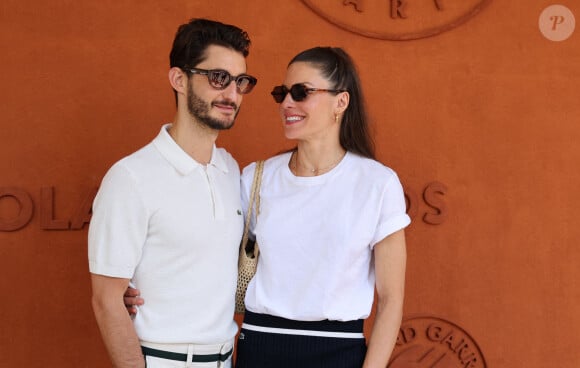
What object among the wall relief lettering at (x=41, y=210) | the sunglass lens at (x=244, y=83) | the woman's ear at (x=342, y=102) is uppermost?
the sunglass lens at (x=244, y=83)

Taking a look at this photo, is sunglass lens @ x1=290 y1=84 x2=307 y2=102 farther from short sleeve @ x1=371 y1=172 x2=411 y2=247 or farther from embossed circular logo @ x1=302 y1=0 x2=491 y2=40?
embossed circular logo @ x1=302 y1=0 x2=491 y2=40

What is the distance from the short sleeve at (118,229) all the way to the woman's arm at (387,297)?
31.4 inches

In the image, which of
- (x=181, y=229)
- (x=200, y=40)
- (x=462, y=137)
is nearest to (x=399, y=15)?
(x=462, y=137)

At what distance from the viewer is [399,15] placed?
140 inches

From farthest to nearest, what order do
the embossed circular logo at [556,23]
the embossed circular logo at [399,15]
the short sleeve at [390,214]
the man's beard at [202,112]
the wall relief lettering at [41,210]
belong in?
1. the embossed circular logo at [556,23]
2. the embossed circular logo at [399,15]
3. the wall relief lettering at [41,210]
4. the man's beard at [202,112]
5. the short sleeve at [390,214]

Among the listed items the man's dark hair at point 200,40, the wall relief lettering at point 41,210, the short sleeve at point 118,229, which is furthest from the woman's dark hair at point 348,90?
the wall relief lettering at point 41,210

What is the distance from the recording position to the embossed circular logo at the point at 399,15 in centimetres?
351

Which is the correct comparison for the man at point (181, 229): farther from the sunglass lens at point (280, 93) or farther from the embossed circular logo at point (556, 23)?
the embossed circular logo at point (556, 23)

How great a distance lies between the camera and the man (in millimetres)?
2248

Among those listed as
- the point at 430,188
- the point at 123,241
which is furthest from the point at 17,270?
the point at 430,188

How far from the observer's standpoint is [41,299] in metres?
3.25

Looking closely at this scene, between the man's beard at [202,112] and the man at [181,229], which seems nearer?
the man at [181,229]

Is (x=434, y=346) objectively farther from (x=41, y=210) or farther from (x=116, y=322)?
(x=41, y=210)

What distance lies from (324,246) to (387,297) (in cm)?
27
